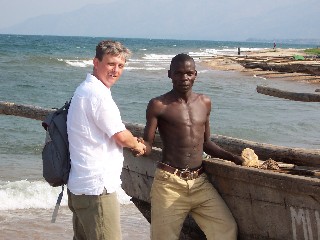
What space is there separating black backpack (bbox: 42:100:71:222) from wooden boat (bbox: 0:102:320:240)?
1.18 metres

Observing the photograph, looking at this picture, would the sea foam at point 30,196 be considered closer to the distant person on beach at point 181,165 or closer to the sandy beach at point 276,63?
the distant person on beach at point 181,165

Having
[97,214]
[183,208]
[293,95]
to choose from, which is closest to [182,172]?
[183,208]

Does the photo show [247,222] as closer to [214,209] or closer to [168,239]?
[214,209]

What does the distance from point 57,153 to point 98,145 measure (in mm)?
238

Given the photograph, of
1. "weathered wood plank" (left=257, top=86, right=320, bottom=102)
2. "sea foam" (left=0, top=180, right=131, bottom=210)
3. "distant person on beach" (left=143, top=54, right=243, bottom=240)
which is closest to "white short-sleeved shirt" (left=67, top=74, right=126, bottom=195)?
"distant person on beach" (left=143, top=54, right=243, bottom=240)

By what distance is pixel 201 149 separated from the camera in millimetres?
3951

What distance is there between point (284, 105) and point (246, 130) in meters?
5.43

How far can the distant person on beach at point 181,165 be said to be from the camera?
3.79m

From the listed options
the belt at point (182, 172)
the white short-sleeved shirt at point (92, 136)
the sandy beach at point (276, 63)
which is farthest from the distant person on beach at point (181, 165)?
the sandy beach at point (276, 63)

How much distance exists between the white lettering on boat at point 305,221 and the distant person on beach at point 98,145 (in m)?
1.22

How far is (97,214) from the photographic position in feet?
10.5

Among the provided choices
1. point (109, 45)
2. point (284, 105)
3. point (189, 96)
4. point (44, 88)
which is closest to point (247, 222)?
point (189, 96)

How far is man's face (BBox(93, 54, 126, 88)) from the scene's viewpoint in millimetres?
3201

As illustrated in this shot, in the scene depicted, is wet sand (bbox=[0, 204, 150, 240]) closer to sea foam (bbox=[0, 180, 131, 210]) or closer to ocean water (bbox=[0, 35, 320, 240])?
ocean water (bbox=[0, 35, 320, 240])
